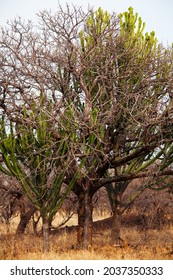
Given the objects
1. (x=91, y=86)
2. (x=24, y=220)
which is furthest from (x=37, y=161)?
(x=24, y=220)

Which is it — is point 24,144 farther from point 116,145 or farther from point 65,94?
point 116,145

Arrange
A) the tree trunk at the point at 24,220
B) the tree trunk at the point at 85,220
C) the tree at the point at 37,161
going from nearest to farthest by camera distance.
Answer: the tree at the point at 37,161 < the tree trunk at the point at 85,220 < the tree trunk at the point at 24,220

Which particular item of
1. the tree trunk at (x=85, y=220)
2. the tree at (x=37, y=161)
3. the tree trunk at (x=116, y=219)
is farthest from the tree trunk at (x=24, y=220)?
the tree at (x=37, y=161)

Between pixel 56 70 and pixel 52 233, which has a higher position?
pixel 56 70

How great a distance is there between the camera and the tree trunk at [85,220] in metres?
10.6

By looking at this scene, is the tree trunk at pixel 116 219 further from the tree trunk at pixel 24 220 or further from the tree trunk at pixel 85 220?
the tree trunk at pixel 24 220

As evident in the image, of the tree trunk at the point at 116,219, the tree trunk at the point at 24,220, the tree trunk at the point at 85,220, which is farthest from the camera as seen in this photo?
the tree trunk at the point at 24,220

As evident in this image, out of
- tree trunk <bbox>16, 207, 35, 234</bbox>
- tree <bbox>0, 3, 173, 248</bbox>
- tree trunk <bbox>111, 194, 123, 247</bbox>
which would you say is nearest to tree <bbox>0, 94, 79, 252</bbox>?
tree <bbox>0, 3, 173, 248</bbox>

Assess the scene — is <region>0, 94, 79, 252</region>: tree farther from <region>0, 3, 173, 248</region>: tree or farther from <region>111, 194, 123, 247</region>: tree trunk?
<region>111, 194, 123, 247</region>: tree trunk

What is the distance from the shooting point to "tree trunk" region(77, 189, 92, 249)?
34.8ft

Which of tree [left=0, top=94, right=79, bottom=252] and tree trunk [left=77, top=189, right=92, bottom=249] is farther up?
tree [left=0, top=94, right=79, bottom=252]

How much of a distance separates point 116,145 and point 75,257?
3.52 m
